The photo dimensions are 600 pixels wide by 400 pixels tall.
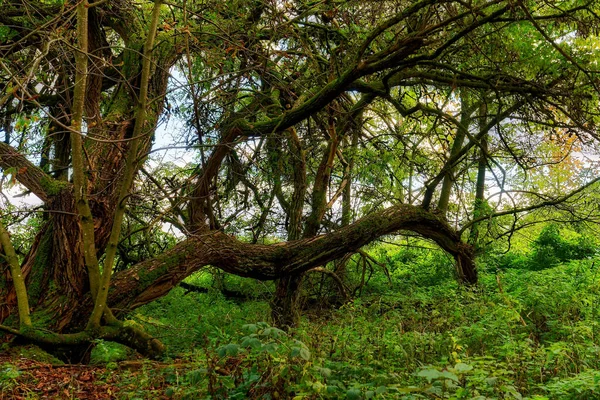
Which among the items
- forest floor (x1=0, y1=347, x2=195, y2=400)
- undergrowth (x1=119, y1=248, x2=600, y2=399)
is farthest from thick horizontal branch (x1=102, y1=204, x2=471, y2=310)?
forest floor (x1=0, y1=347, x2=195, y2=400)

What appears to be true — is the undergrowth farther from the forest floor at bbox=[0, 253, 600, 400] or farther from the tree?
the tree

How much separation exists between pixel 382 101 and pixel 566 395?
19.7ft

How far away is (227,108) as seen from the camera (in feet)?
19.7

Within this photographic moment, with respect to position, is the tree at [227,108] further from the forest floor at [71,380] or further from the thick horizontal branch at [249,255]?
the forest floor at [71,380]

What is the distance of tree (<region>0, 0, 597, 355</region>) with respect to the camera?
447 centimetres

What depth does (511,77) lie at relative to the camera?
5133 millimetres

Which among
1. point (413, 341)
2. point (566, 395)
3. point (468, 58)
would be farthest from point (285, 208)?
point (566, 395)

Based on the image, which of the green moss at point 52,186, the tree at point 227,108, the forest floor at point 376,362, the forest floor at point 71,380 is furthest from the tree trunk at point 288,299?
the green moss at point 52,186

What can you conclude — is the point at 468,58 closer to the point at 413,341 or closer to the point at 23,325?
the point at 413,341

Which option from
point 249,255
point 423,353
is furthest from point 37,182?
point 423,353

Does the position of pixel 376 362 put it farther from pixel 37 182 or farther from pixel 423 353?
pixel 37 182

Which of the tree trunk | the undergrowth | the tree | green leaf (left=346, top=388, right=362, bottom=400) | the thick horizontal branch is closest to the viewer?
green leaf (left=346, top=388, right=362, bottom=400)

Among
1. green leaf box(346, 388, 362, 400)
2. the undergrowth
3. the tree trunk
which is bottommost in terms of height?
green leaf box(346, 388, 362, 400)

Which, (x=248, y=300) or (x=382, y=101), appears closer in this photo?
(x=382, y=101)
